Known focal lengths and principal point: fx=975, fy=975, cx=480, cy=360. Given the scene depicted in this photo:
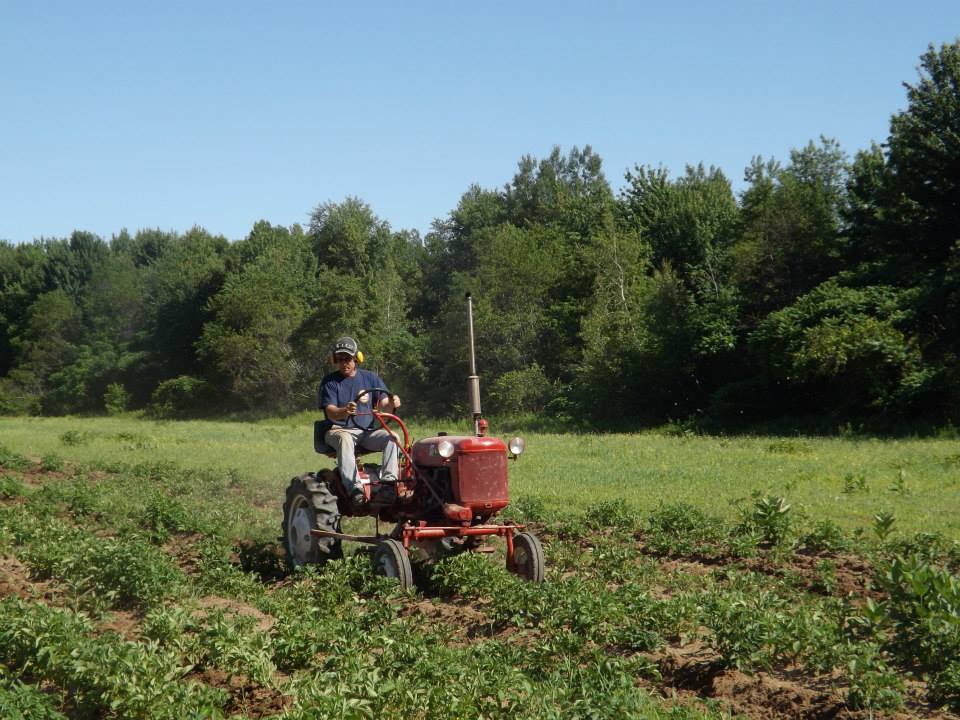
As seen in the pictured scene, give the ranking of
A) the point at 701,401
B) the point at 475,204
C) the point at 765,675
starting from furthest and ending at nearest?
the point at 475,204
the point at 701,401
the point at 765,675

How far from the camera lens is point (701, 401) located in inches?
1226

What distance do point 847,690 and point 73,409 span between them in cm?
5847

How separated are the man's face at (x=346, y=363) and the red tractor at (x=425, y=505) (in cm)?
51

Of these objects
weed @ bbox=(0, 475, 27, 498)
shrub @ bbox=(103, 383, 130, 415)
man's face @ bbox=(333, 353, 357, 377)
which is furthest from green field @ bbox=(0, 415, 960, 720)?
shrub @ bbox=(103, 383, 130, 415)

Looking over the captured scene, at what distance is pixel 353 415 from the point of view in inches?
349

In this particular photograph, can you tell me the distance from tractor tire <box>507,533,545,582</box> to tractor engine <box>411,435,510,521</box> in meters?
0.35

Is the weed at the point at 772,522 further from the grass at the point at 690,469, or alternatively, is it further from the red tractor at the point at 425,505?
the red tractor at the point at 425,505

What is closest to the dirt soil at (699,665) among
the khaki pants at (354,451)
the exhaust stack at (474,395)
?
the khaki pants at (354,451)

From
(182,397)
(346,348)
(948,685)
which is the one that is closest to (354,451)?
(346,348)

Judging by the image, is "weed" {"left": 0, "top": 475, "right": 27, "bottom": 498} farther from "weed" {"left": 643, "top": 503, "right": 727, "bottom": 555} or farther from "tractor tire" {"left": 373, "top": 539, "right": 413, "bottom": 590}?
"weed" {"left": 643, "top": 503, "right": 727, "bottom": 555}

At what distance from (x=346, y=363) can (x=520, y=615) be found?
3.28m

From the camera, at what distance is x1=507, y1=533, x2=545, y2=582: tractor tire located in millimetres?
8289

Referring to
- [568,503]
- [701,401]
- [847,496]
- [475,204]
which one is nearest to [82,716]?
[568,503]

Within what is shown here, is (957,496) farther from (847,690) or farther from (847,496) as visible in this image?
(847,690)
